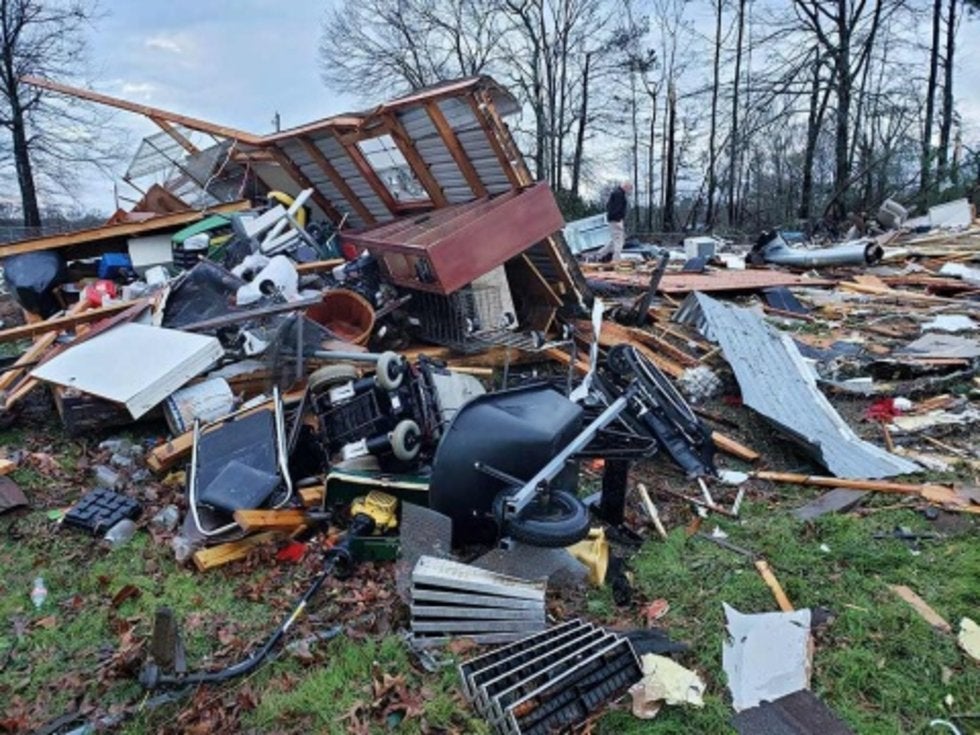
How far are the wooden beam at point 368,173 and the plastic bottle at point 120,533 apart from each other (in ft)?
15.1

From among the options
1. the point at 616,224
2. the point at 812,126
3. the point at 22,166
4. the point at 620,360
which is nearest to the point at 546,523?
the point at 620,360

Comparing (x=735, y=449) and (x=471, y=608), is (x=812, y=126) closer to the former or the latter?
(x=735, y=449)

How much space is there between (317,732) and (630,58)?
2907 cm

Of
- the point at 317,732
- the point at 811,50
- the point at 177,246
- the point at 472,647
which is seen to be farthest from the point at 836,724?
the point at 811,50

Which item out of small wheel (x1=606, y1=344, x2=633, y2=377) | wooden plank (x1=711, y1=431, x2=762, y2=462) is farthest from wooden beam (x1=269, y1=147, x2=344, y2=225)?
wooden plank (x1=711, y1=431, x2=762, y2=462)

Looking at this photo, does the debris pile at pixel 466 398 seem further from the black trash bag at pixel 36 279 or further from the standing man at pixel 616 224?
the standing man at pixel 616 224

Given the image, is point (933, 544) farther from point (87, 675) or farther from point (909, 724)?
point (87, 675)

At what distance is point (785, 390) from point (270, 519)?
13.0ft

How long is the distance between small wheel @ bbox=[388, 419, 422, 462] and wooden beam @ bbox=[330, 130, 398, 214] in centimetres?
429

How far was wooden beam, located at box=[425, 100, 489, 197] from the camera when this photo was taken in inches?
233

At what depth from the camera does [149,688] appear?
2.66m

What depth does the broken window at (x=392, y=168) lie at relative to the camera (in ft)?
23.1

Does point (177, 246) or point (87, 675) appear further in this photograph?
point (177, 246)

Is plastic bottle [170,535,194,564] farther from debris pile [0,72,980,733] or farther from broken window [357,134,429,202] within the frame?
broken window [357,134,429,202]
